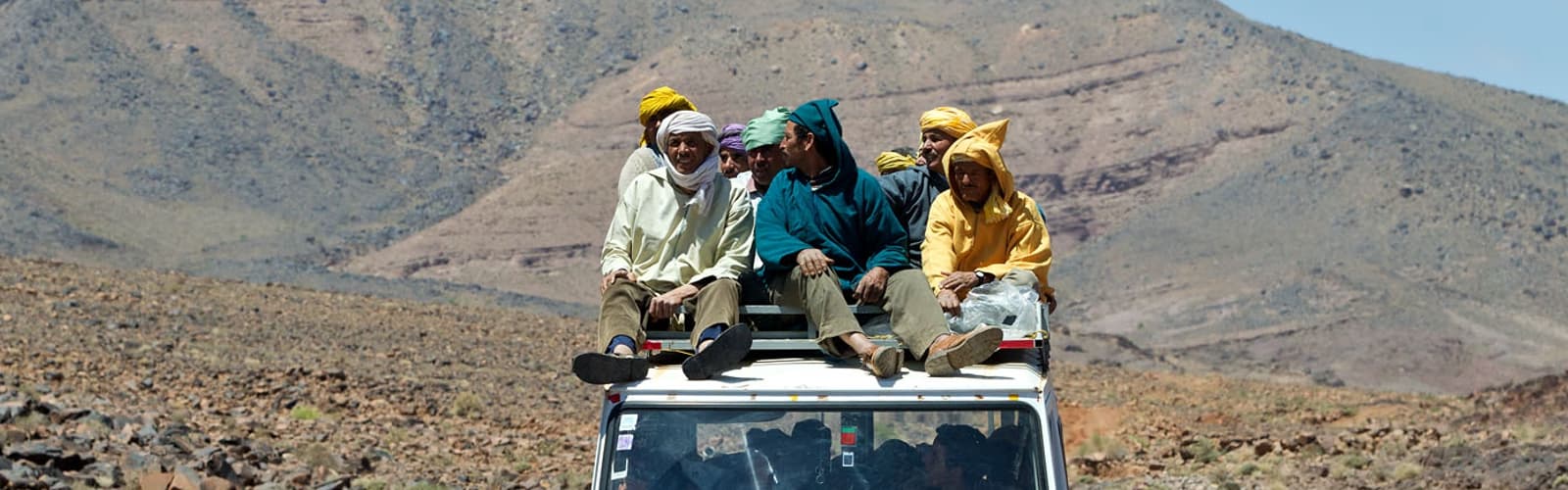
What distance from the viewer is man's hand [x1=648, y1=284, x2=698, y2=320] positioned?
708 centimetres

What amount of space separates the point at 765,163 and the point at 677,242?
69 cm

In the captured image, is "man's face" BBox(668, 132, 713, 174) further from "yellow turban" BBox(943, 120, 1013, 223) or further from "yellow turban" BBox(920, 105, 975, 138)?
"yellow turban" BBox(920, 105, 975, 138)

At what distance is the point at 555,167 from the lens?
8138cm

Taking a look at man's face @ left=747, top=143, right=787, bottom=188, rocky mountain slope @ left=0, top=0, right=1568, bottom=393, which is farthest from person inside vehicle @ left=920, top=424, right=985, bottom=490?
rocky mountain slope @ left=0, top=0, right=1568, bottom=393

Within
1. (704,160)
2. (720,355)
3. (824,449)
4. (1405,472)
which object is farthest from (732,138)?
(1405,472)

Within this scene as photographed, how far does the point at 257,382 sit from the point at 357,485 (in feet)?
22.1

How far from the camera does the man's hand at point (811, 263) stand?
23.0 ft

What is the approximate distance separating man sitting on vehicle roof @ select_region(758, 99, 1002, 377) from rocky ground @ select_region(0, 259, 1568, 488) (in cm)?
778

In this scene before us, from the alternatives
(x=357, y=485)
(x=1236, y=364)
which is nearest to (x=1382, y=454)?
(x=357, y=485)

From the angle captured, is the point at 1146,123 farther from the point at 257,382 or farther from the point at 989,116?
the point at 257,382

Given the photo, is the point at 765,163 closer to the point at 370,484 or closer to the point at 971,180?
the point at 971,180

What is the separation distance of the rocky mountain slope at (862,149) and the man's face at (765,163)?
40.7 meters

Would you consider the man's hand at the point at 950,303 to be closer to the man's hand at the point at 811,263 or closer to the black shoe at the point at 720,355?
the man's hand at the point at 811,263

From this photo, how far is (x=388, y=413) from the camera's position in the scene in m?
23.1
